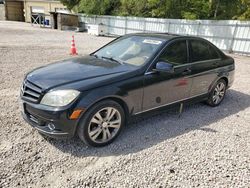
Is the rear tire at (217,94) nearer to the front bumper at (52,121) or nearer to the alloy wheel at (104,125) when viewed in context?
the alloy wheel at (104,125)

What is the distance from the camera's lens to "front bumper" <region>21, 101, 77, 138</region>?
2748 millimetres

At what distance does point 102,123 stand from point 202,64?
2447 mm

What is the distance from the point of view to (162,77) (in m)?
3.60

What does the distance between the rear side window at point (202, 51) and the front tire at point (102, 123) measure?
2.00 metres

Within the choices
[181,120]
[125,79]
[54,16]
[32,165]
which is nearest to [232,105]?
[181,120]

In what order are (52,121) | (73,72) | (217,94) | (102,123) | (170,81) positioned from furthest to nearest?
(217,94) → (170,81) → (73,72) → (102,123) → (52,121)

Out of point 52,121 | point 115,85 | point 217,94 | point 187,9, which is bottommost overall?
point 217,94

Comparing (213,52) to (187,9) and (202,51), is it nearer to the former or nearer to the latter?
(202,51)

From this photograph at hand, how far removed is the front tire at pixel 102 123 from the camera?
292 centimetres

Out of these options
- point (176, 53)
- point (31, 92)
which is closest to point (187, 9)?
point (176, 53)

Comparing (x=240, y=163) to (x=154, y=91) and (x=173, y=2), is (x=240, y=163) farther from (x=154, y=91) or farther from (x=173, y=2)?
(x=173, y=2)

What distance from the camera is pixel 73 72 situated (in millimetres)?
3229

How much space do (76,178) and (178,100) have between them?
2.33 m

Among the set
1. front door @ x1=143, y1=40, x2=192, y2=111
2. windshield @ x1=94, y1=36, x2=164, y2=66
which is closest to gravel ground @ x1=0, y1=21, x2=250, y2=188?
front door @ x1=143, y1=40, x2=192, y2=111
